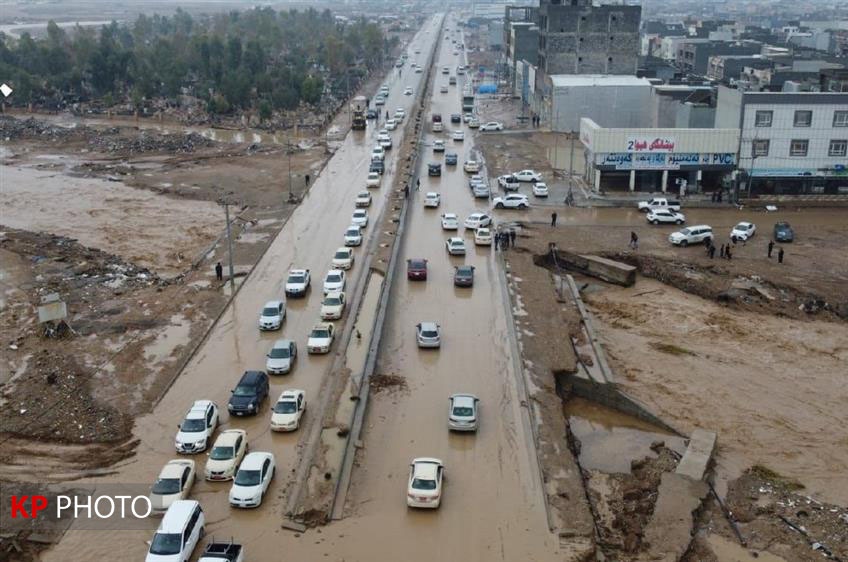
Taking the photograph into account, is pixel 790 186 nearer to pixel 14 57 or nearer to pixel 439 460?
pixel 439 460

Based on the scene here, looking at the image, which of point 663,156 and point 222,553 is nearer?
point 222,553

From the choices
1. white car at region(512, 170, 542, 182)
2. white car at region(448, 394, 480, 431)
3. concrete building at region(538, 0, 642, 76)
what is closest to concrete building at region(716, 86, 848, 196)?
white car at region(512, 170, 542, 182)

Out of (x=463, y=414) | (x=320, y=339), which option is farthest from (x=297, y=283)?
(x=463, y=414)

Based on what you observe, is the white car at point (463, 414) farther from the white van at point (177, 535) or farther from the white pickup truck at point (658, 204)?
the white pickup truck at point (658, 204)

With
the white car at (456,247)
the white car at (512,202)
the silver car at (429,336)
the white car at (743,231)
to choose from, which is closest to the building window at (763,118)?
the white car at (743,231)

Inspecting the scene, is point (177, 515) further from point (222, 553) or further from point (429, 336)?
point (429, 336)

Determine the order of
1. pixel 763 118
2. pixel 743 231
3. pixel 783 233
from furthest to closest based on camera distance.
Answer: pixel 763 118 < pixel 743 231 < pixel 783 233
